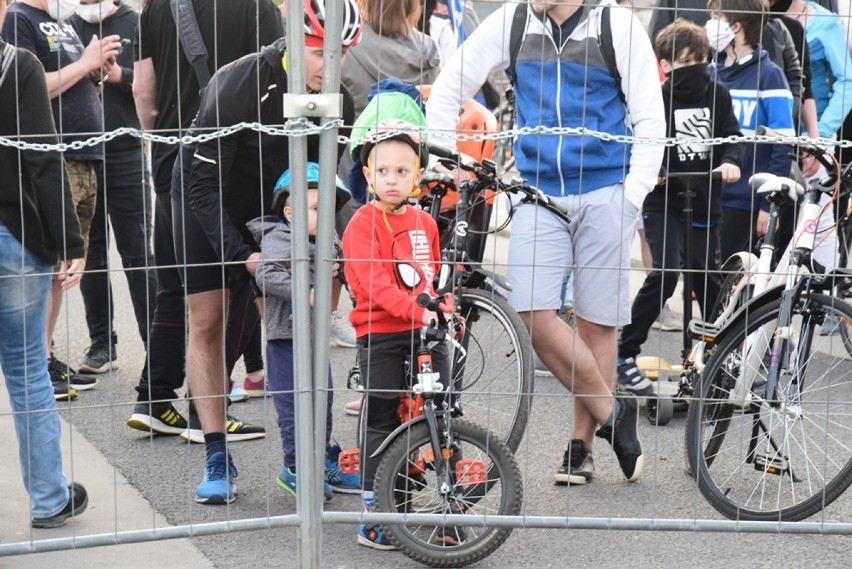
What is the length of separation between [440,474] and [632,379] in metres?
2.39

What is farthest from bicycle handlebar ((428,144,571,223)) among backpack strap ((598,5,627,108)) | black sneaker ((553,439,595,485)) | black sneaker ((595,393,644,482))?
black sneaker ((553,439,595,485))

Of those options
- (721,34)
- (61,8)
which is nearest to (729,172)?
(721,34)

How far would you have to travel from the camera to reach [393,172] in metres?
4.30

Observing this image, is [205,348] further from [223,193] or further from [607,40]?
[607,40]

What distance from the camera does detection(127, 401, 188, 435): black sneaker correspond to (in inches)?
219

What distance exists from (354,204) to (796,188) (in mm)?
2297

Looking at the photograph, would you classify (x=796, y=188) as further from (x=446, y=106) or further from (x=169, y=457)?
(x=169, y=457)

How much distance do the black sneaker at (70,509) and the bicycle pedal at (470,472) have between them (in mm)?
1347

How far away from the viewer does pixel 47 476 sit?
4.42 metres

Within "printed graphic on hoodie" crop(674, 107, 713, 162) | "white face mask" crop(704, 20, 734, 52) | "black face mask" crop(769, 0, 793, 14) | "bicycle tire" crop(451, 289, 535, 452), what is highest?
"black face mask" crop(769, 0, 793, 14)

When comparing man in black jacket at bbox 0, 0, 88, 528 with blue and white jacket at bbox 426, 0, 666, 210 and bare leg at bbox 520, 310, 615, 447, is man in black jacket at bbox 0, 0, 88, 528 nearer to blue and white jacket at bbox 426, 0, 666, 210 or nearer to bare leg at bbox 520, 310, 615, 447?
blue and white jacket at bbox 426, 0, 666, 210

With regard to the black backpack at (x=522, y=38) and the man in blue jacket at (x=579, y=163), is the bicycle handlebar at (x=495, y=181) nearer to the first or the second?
the man in blue jacket at (x=579, y=163)

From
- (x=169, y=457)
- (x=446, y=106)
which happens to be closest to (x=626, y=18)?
(x=446, y=106)

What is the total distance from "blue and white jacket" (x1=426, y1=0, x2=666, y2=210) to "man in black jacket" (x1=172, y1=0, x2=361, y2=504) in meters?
0.65
